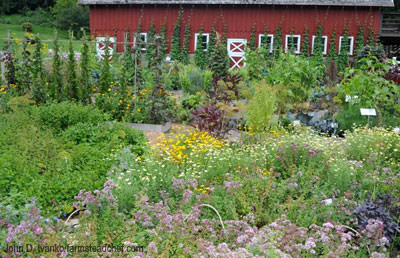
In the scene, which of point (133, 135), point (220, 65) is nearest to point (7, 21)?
point (220, 65)

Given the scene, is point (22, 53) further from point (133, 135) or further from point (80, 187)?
point (80, 187)

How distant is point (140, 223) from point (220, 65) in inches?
389

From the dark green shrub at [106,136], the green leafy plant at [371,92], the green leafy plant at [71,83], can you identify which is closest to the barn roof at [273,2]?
the green leafy plant at [71,83]

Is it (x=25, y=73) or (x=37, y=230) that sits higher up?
(x=25, y=73)

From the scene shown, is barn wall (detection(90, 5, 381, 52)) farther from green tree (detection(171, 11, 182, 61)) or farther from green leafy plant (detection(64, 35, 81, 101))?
green leafy plant (detection(64, 35, 81, 101))

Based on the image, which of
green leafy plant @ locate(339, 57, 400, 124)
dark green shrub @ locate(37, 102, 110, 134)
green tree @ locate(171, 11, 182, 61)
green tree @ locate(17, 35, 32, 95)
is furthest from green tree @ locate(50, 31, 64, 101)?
green tree @ locate(171, 11, 182, 61)

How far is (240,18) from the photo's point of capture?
2011 centimetres

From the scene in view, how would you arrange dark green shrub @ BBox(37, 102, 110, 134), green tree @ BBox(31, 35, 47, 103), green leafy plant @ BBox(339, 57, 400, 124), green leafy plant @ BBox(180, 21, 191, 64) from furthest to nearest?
→ 1. green leafy plant @ BBox(180, 21, 191, 64)
2. green tree @ BBox(31, 35, 47, 103)
3. green leafy plant @ BBox(339, 57, 400, 124)
4. dark green shrub @ BBox(37, 102, 110, 134)

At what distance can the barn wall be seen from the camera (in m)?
20.0

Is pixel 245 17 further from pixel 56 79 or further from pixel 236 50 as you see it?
pixel 56 79

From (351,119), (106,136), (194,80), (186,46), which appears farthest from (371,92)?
(186,46)

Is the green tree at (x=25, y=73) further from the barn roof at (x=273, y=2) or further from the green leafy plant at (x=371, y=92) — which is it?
the barn roof at (x=273, y=2)

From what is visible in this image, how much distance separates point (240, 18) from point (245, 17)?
0.76 feet

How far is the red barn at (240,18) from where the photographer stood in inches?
786
